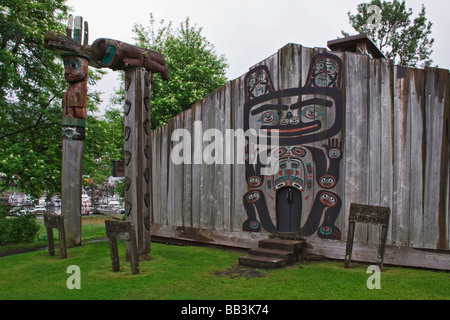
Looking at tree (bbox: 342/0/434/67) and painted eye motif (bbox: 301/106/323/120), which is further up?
tree (bbox: 342/0/434/67)

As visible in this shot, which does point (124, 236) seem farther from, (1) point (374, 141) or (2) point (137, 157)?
(1) point (374, 141)

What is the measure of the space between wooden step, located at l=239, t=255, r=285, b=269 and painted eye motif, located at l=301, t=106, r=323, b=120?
125 inches

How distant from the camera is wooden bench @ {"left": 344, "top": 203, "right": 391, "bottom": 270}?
6430 mm

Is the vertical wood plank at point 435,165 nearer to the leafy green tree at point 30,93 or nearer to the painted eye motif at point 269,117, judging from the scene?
the painted eye motif at point 269,117

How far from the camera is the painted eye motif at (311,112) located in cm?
798

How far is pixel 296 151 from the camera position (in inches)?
323

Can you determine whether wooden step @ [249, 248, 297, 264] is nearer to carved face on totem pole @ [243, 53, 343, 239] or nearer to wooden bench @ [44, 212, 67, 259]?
carved face on totem pole @ [243, 53, 343, 239]

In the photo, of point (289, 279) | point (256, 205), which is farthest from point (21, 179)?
point (289, 279)

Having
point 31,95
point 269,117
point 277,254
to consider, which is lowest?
point 277,254

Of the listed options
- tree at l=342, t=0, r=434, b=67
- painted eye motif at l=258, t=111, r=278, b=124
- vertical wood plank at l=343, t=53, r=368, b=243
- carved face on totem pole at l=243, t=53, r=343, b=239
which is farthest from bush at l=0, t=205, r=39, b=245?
tree at l=342, t=0, r=434, b=67

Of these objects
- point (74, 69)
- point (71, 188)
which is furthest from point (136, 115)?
point (71, 188)

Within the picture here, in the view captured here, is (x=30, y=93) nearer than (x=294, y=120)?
No

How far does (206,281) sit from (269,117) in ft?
13.8
